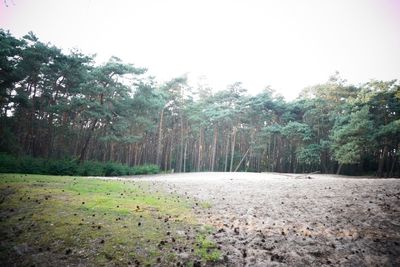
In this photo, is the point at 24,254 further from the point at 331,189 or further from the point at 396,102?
the point at 396,102

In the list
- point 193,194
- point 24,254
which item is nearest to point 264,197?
point 193,194

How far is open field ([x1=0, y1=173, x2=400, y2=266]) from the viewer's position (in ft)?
19.3

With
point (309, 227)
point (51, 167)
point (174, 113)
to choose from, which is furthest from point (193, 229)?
point (174, 113)

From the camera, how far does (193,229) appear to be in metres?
7.42

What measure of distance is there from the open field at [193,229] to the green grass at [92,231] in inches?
1.0

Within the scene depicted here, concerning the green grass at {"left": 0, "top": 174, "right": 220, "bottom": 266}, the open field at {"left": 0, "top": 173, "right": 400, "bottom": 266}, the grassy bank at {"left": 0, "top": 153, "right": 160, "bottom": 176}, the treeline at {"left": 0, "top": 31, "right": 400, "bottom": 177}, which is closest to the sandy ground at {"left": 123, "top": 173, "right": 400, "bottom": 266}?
the open field at {"left": 0, "top": 173, "right": 400, "bottom": 266}

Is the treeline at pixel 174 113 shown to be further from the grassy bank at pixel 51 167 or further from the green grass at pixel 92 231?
the green grass at pixel 92 231

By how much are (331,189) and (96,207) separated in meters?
11.1

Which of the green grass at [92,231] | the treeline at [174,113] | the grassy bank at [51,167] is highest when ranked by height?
the treeline at [174,113]

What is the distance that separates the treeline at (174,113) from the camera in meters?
25.5

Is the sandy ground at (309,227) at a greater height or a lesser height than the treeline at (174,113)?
lesser

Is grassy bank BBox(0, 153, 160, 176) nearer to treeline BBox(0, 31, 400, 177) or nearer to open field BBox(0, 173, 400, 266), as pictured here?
treeline BBox(0, 31, 400, 177)

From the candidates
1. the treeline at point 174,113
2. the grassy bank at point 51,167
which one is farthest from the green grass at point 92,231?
the treeline at point 174,113

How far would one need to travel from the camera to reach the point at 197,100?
47.2 metres
